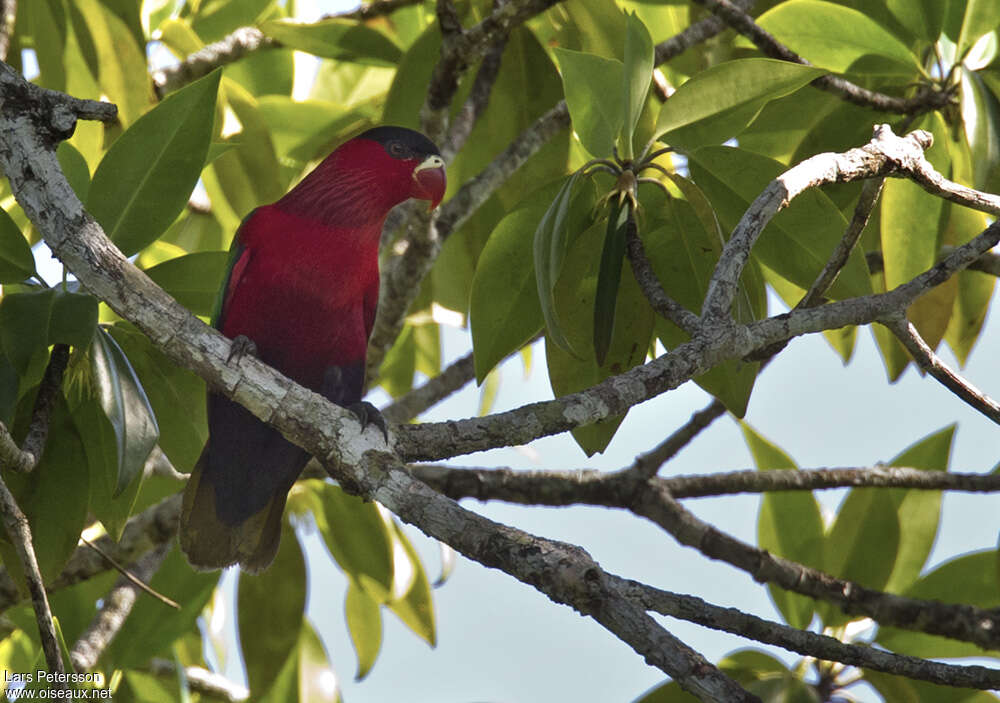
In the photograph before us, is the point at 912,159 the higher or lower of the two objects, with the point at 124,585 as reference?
higher

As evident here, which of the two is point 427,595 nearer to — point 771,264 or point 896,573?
point 896,573

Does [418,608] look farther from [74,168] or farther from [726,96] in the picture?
[726,96]

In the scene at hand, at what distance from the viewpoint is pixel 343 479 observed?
180 cm

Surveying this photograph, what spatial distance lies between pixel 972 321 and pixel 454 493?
176 centimetres

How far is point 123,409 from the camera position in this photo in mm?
1955

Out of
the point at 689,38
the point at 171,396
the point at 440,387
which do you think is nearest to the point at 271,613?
the point at 440,387

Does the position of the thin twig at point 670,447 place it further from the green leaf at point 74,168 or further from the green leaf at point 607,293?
the green leaf at point 74,168

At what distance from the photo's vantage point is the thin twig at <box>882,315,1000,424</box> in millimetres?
1930

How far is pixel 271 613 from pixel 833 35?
2.50 metres

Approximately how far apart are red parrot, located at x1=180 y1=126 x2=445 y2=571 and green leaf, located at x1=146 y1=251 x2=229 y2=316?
0.06m

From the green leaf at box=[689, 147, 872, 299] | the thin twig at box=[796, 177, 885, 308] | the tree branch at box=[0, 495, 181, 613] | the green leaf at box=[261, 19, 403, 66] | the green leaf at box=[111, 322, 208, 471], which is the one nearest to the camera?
the thin twig at box=[796, 177, 885, 308]

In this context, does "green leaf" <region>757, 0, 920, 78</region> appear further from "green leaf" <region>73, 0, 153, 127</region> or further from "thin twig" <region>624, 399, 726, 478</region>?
"green leaf" <region>73, 0, 153, 127</region>

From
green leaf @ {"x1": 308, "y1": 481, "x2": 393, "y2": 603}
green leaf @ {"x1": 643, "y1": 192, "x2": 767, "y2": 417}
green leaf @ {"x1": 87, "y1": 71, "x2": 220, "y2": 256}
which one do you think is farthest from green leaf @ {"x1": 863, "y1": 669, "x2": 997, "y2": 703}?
green leaf @ {"x1": 87, "y1": 71, "x2": 220, "y2": 256}

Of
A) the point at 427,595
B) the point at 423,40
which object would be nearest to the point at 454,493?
the point at 427,595
